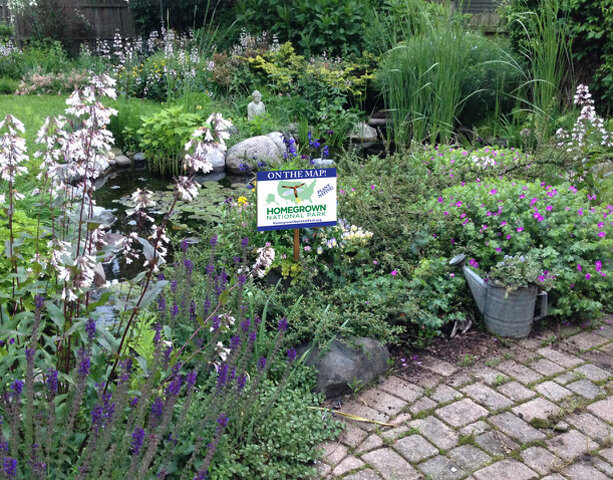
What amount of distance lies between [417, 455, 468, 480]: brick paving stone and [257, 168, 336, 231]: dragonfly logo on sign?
158 cm

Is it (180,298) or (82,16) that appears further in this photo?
(82,16)

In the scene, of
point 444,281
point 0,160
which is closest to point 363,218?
point 444,281

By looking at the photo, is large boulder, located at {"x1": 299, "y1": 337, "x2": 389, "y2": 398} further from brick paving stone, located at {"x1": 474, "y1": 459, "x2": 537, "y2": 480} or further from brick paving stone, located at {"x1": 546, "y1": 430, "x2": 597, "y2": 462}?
brick paving stone, located at {"x1": 546, "y1": 430, "x2": 597, "y2": 462}

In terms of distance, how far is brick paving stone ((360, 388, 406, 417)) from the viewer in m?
3.21

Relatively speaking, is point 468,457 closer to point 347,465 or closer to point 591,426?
point 347,465

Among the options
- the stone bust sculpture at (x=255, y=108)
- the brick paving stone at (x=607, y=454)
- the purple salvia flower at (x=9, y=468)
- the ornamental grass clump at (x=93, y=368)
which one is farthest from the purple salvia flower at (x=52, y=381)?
the stone bust sculpture at (x=255, y=108)

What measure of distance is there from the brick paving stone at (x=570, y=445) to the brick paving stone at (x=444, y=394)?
517 millimetres

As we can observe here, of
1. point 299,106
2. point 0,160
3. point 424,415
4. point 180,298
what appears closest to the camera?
point 0,160

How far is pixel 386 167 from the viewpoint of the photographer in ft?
18.6

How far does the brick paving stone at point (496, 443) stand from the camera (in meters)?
2.90

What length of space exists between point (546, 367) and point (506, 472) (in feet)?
3.41

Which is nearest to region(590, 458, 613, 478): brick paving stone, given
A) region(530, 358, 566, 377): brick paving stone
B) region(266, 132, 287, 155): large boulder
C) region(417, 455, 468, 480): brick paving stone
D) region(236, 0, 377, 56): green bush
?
region(417, 455, 468, 480): brick paving stone

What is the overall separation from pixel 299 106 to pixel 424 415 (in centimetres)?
765

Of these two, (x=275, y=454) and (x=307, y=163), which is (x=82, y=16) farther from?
(x=275, y=454)
